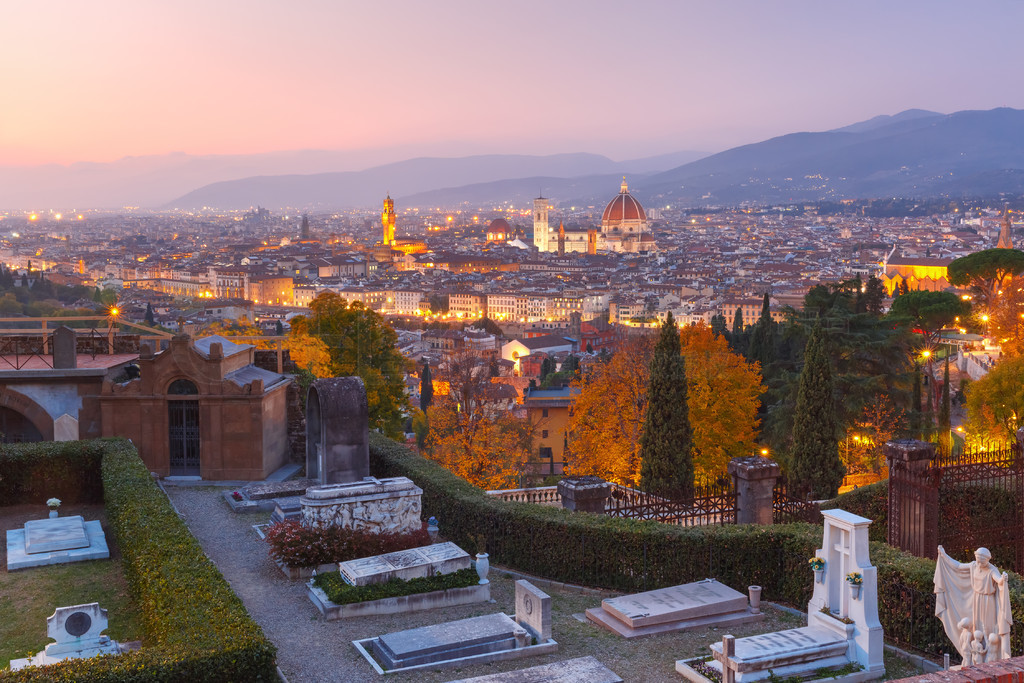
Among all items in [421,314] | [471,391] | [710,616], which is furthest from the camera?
[421,314]

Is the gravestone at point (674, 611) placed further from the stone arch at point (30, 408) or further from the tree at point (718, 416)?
the tree at point (718, 416)

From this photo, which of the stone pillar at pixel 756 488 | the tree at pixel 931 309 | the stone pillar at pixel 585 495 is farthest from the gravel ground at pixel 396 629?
the tree at pixel 931 309

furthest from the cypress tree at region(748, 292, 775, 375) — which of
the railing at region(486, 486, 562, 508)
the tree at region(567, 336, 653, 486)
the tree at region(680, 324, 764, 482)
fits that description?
the railing at region(486, 486, 562, 508)

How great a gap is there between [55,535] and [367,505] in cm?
332

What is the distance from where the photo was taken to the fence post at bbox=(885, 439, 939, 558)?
9492 millimetres

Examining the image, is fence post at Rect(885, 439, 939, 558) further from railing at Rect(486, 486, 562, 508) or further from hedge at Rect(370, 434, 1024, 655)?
railing at Rect(486, 486, 562, 508)

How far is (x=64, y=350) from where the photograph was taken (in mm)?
14469

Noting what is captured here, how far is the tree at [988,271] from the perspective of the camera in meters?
40.1

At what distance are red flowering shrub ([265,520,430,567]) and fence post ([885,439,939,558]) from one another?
4666 millimetres

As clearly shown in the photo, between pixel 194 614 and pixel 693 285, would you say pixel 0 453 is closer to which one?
pixel 194 614

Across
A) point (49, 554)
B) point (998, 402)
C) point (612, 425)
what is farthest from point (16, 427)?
→ point (998, 402)

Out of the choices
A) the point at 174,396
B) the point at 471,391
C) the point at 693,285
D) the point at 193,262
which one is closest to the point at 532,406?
the point at 471,391

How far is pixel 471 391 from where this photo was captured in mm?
31188

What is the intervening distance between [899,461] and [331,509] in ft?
18.1
